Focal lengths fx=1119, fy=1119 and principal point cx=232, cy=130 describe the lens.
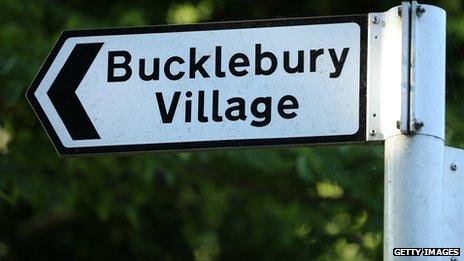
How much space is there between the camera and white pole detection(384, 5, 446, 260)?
1575mm

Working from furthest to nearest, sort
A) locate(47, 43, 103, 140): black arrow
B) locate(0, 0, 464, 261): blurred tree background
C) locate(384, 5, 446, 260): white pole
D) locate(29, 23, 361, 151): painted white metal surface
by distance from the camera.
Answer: locate(0, 0, 464, 261): blurred tree background < locate(47, 43, 103, 140): black arrow < locate(29, 23, 361, 151): painted white metal surface < locate(384, 5, 446, 260): white pole

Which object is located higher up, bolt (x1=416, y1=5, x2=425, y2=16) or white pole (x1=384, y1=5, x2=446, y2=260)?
bolt (x1=416, y1=5, x2=425, y2=16)

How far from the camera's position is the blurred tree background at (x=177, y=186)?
3.81 meters

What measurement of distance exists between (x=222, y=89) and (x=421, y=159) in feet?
1.23

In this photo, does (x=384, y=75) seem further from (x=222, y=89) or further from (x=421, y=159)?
(x=222, y=89)

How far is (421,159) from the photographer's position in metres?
1.60

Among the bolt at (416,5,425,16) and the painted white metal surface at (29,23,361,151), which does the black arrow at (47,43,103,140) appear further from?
the bolt at (416,5,425,16)

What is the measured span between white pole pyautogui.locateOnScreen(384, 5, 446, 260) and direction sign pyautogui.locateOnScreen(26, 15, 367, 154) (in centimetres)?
11

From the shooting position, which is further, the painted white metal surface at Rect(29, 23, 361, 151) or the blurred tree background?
the blurred tree background

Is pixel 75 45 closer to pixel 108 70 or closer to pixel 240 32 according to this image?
pixel 108 70

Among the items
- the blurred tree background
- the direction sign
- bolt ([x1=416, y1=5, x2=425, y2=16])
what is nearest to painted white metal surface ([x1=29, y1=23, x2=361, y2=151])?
the direction sign

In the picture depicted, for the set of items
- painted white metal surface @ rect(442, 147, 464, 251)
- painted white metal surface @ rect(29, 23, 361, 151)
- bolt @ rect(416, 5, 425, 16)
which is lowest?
painted white metal surface @ rect(442, 147, 464, 251)

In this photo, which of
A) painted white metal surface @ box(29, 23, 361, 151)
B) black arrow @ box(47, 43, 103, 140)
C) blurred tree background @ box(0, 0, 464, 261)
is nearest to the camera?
painted white metal surface @ box(29, 23, 361, 151)

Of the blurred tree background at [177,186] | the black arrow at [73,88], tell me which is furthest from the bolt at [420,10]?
the blurred tree background at [177,186]
